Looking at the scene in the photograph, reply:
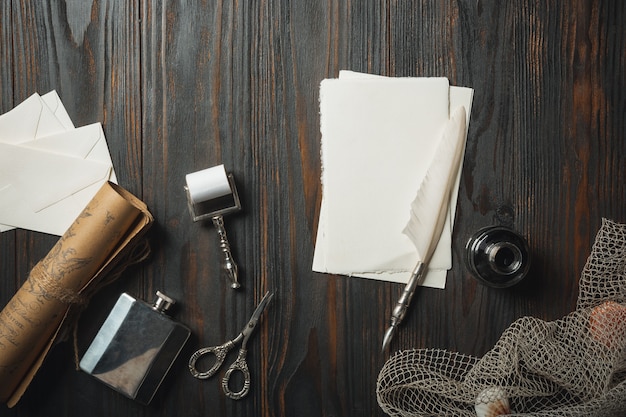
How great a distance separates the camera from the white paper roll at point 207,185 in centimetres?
79

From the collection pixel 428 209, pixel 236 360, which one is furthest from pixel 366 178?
pixel 236 360

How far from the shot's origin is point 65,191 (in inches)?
32.9

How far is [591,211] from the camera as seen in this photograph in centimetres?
90

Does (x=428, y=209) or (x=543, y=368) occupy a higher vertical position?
(x=428, y=209)

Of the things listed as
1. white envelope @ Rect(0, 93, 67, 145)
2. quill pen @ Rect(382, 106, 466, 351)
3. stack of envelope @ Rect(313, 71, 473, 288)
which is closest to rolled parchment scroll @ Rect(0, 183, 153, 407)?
white envelope @ Rect(0, 93, 67, 145)

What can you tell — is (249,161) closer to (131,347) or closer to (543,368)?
(131,347)

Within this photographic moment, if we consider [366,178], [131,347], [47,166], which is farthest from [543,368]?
[47,166]

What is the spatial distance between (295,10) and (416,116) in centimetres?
27

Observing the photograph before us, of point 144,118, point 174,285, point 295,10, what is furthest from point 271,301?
point 295,10

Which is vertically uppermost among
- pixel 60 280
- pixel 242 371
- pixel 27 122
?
pixel 27 122

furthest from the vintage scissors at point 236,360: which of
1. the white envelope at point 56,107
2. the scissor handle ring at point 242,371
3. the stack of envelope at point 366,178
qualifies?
the white envelope at point 56,107

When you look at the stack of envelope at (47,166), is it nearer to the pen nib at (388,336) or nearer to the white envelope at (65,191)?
the white envelope at (65,191)

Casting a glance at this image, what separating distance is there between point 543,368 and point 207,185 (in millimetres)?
603

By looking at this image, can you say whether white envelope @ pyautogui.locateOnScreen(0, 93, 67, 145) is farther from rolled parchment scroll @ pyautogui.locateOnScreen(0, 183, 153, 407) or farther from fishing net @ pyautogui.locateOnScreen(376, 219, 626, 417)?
fishing net @ pyautogui.locateOnScreen(376, 219, 626, 417)
